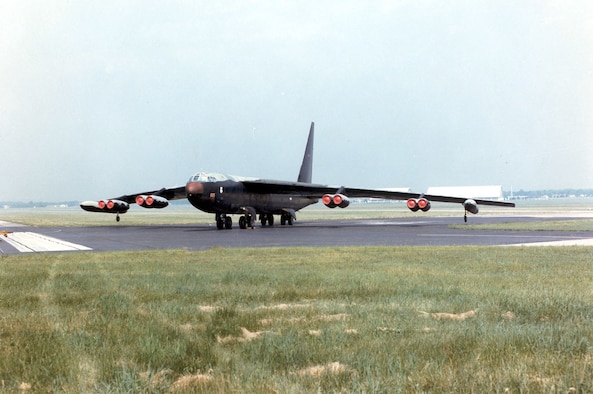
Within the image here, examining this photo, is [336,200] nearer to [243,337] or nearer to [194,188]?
[194,188]

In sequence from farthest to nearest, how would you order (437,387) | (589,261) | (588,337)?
1. (589,261)
2. (588,337)
3. (437,387)

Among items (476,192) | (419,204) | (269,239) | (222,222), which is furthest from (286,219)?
(476,192)

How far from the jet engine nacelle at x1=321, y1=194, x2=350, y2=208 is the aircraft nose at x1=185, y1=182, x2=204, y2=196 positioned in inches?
311

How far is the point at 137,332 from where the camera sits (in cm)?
667

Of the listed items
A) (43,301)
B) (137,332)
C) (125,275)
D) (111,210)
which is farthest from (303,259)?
(111,210)

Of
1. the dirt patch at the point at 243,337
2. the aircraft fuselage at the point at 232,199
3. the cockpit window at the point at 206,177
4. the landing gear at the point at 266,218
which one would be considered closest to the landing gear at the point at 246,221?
the aircraft fuselage at the point at 232,199

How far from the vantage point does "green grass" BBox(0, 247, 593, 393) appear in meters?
4.82

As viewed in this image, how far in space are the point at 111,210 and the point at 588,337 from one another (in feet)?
129

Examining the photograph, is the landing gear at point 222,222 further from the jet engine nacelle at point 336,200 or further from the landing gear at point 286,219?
the landing gear at point 286,219

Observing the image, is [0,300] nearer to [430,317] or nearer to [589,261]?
[430,317]

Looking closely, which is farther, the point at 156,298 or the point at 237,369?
the point at 156,298

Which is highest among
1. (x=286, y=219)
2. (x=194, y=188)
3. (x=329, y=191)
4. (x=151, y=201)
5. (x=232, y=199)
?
(x=194, y=188)

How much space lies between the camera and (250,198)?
39250 millimetres

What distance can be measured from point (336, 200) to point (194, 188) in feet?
29.6
